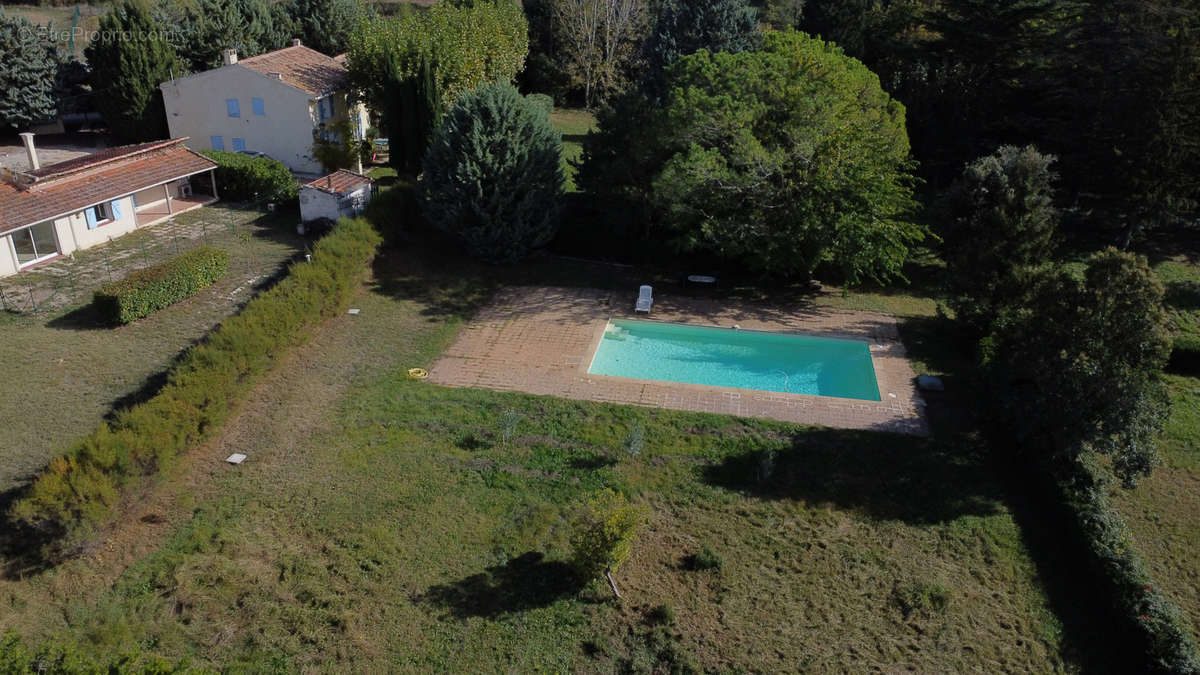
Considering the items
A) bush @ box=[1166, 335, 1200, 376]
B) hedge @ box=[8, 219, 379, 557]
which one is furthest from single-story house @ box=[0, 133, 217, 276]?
bush @ box=[1166, 335, 1200, 376]

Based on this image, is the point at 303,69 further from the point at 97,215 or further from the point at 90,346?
the point at 90,346

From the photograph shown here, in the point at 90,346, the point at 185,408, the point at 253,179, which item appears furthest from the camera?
the point at 253,179

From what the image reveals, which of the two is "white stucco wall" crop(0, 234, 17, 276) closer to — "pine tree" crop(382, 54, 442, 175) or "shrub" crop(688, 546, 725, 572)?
"pine tree" crop(382, 54, 442, 175)

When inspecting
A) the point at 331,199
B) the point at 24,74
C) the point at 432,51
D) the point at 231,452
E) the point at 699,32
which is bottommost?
the point at 231,452

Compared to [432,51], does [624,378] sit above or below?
below

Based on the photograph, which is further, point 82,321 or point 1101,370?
point 82,321

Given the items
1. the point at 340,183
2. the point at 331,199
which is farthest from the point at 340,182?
the point at 331,199
